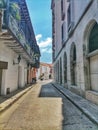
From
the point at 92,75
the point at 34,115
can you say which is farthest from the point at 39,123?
the point at 92,75

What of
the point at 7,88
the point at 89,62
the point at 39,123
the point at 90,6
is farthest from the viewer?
the point at 7,88

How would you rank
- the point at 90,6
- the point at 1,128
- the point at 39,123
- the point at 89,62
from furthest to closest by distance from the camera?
the point at 89,62, the point at 90,6, the point at 39,123, the point at 1,128

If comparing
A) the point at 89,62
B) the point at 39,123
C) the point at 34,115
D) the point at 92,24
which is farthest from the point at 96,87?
the point at 39,123

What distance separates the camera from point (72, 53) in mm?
16375

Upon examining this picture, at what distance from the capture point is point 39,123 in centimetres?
588

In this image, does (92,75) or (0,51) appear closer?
(92,75)

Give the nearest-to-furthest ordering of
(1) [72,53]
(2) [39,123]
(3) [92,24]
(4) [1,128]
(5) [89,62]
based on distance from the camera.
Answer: (4) [1,128], (2) [39,123], (3) [92,24], (5) [89,62], (1) [72,53]

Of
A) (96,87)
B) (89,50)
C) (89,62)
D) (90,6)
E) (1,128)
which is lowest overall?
(1,128)

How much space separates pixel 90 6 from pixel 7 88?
784 centimetres

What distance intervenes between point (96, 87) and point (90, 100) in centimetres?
76

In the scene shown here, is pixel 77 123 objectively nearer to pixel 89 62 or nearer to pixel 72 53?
pixel 89 62

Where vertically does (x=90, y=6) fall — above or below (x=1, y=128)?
above

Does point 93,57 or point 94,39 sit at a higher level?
point 94,39

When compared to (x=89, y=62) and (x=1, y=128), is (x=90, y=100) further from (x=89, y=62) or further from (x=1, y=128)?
(x=1, y=128)
